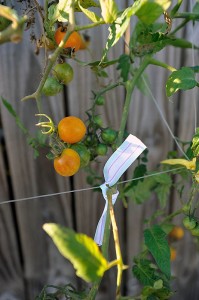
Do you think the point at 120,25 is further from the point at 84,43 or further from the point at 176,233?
the point at 176,233

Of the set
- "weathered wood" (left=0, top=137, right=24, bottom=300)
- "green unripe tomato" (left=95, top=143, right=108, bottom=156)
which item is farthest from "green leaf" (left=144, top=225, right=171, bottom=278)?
"weathered wood" (left=0, top=137, right=24, bottom=300)

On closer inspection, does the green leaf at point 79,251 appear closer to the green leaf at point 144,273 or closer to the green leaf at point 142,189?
the green leaf at point 144,273

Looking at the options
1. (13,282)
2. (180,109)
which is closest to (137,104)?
(180,109)

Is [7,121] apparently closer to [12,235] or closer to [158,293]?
[12,235]

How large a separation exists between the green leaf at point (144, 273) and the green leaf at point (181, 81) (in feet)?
1.26

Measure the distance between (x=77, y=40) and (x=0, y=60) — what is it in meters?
0.48

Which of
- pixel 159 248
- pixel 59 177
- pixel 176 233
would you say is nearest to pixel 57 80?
pixel 159 248

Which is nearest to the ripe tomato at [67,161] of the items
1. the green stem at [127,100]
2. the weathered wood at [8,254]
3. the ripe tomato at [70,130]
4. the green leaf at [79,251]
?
the ripe tomato at [70,130]

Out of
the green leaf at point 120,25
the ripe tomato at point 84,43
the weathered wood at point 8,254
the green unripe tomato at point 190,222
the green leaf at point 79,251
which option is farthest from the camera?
the weathered wood at point 8,254

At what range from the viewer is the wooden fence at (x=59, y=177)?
122 cm

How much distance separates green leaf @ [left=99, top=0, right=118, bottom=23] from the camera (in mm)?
611

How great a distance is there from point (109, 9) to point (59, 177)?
85cm

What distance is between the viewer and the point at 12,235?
1.50 meters

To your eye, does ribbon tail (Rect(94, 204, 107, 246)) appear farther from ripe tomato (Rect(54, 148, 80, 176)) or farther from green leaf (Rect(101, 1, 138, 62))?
green leaf (Rect(101, 1, 138, 62))
